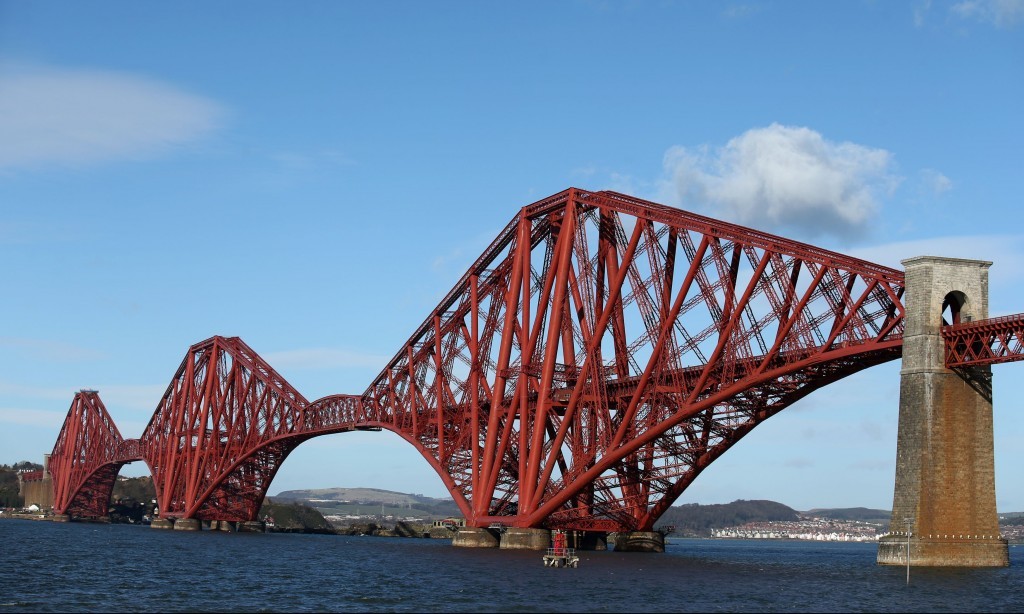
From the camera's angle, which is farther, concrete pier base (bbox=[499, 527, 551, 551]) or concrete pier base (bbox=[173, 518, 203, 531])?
concrete pier base (bbox=[173, 518, 203, 531])

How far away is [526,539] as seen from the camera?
84.1 m

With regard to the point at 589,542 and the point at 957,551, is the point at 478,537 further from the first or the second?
the point at 957,551

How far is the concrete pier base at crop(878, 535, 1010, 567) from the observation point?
5994cm

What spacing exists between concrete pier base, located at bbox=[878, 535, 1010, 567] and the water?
0.51 m

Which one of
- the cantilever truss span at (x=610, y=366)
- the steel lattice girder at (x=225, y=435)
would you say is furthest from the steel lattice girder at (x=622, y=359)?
the steel lattice girder at (x=225, y=435)

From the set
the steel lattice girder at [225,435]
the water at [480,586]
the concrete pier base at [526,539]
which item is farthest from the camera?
the steel lattice girder at [225,435]

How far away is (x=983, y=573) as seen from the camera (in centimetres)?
6034

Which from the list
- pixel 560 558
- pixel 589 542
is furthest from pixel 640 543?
pixel 560 558

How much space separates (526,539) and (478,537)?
749 centimetres

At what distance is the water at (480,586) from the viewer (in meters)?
49.1

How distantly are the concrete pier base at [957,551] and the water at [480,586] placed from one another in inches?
20.0

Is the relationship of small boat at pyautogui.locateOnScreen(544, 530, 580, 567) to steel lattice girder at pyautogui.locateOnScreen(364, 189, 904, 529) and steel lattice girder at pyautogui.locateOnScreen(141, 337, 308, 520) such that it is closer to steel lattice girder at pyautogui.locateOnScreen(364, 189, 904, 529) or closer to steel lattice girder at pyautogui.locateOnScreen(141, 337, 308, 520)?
steel lattice girder at pyautogui.locateOnScreen(364, 189, 904, 529)

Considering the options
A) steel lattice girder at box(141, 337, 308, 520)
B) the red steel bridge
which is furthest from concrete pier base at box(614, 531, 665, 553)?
steel lattice girder at box(141, 337, 308, 520)

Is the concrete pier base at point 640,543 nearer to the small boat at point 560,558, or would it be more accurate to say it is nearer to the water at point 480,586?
the water at point 480,586
